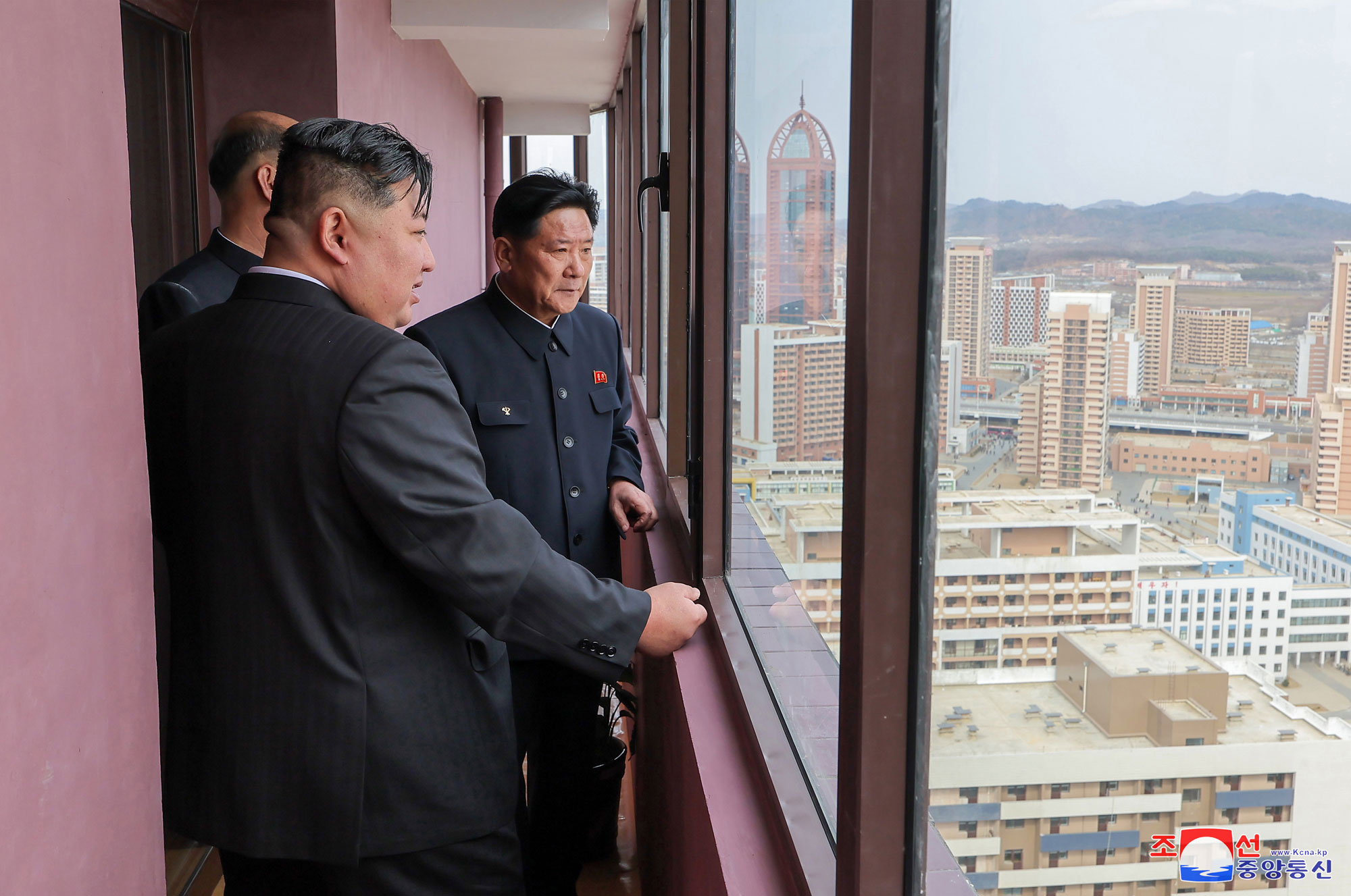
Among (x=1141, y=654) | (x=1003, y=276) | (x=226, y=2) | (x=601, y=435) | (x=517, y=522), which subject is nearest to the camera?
(x=1141, y=654)

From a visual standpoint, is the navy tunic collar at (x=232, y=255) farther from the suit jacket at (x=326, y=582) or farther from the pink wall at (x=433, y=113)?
the pink wall at (x=433, y=113)

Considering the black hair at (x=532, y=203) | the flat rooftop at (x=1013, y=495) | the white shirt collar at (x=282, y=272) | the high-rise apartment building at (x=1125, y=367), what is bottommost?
the flat rooftop at (x=1013, y=495)

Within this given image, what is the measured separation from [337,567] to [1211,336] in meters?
1.00

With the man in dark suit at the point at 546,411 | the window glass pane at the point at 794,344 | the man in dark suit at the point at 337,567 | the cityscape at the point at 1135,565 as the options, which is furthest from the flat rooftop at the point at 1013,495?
the man in dark suit at the point at 546,411

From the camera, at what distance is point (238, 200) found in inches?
79.2

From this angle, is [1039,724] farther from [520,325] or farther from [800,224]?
[520,325]

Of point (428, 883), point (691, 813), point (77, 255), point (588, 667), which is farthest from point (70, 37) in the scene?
point (691, 813)

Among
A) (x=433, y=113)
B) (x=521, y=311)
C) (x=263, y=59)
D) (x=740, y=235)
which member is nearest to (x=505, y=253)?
(x=521, y=311)

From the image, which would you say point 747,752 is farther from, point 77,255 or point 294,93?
point 294,93

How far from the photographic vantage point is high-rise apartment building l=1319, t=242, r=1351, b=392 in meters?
0.38

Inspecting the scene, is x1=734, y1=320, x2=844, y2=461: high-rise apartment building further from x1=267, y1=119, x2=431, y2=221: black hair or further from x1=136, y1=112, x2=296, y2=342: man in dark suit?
x1=136, y1=112, x2=296, y2=342: man in dark suit

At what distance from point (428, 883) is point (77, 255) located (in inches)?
35.2

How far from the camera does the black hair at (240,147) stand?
6.50 ft

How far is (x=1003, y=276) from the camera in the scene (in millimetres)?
667
